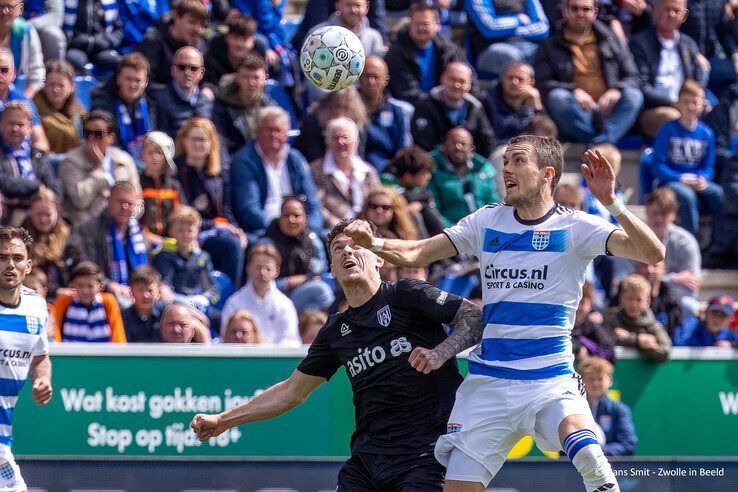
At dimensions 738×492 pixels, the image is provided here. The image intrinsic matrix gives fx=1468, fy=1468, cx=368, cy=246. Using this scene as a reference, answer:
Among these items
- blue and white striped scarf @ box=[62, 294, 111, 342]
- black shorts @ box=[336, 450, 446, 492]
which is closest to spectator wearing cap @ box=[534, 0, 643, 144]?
blue and white striped scarf @ box=[62, 294, 111, 342]

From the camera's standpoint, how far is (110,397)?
1069 cm

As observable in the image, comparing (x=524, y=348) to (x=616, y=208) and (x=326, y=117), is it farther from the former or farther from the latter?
(x=326, y=117)

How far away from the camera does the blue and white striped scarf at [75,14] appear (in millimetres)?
14039

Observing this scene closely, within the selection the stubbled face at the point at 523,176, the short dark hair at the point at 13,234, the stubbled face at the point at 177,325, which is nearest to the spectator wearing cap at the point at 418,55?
the stubbled face at the point at 177,325

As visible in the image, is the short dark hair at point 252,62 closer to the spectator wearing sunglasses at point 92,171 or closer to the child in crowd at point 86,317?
the spectator wearing sunglasses at point 92,171

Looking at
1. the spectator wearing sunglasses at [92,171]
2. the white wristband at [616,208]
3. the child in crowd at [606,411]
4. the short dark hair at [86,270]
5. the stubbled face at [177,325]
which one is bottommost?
the child in crowd at [606,411]

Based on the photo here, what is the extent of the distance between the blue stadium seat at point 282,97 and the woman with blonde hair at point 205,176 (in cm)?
155

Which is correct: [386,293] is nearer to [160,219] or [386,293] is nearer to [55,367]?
[55,367]

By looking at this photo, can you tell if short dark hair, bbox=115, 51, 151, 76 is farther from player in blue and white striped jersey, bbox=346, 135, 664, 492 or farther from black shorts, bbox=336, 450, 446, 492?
black shorts, bbox=336, 450, 446, 492

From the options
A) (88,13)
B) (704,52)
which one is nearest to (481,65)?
(704,52)

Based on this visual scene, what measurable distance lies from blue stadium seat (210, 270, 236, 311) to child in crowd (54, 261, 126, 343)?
1.05 meters

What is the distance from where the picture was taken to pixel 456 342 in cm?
761

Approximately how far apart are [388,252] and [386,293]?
37cm

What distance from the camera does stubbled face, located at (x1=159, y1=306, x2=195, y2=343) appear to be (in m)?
11.0
